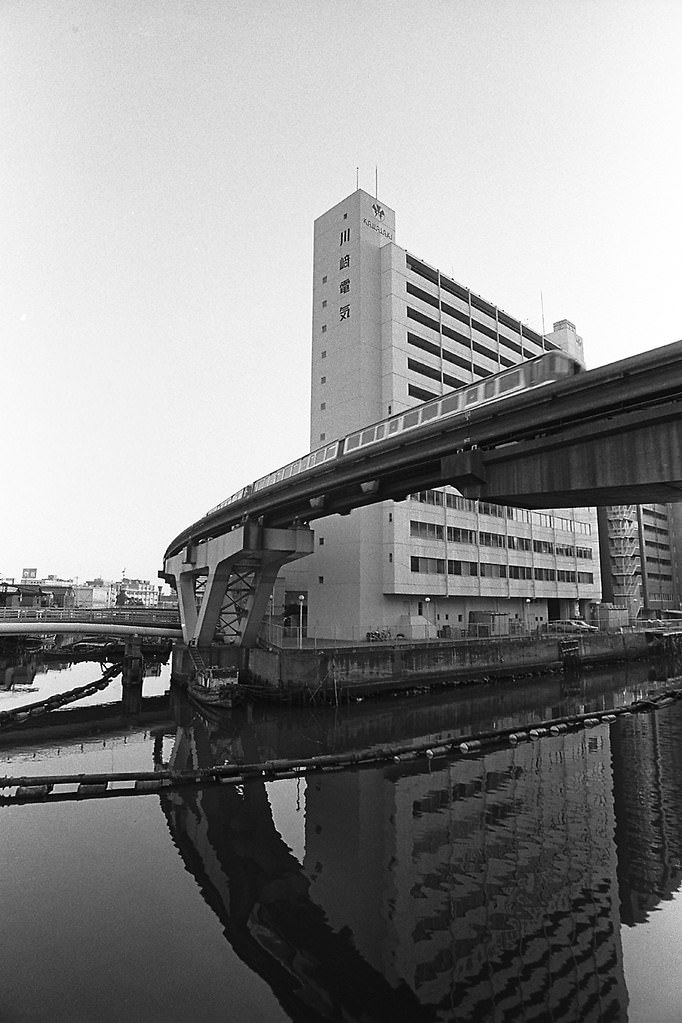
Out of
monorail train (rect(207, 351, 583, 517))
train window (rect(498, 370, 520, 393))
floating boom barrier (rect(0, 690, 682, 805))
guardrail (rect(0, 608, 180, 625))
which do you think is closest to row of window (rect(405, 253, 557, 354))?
monorail train (rect(207, 351, 583, 517))

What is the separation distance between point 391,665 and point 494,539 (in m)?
30.2

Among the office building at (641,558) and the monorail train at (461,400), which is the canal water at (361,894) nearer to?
the monorail train at (461,400)

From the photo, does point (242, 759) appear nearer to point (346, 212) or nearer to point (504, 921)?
point (504, 921)

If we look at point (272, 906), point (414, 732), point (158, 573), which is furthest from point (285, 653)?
point (158, 573)

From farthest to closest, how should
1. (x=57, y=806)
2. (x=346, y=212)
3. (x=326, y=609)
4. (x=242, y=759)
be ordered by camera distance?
(x=346, y=212) < (x=326, y=609) < (x=242, y=759) < (x=57, y=806)

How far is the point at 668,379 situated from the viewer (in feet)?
49.7

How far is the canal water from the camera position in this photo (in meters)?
9.39

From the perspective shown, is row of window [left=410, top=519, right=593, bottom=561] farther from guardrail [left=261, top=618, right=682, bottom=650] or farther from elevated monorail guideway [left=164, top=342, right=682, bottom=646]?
elevated monorail guideway [left=164, top=342, right=682, bottom=646]

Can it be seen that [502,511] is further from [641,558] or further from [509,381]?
[641,558]

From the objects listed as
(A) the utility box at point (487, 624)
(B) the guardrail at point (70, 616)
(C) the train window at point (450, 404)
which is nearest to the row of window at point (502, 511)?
(A) the utility box at point (487, 624)

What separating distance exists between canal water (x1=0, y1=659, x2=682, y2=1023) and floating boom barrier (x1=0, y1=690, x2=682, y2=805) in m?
0.65

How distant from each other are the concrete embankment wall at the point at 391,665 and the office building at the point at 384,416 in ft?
18.1

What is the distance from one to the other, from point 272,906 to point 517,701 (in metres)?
29.1

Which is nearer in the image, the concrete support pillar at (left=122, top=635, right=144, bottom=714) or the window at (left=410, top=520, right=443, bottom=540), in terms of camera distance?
the concrete support pillar at (left=122, top=635, right=144, bottom=714)
